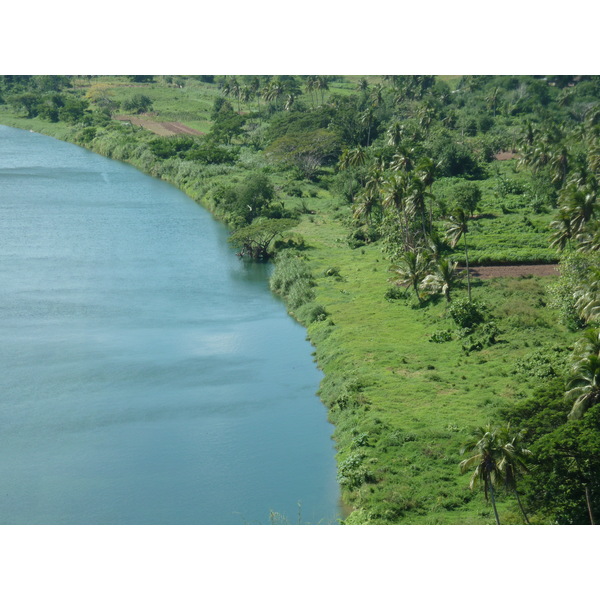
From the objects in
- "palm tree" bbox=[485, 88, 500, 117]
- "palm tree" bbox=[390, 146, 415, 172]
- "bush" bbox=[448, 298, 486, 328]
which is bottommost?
"bush" bbox=[448, 298, 486, 328]

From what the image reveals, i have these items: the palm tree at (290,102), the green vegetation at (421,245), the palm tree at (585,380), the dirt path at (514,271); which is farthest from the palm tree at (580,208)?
the palm tree at (290,102)

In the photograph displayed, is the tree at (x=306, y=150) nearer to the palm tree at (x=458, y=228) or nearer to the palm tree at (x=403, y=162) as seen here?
the palm tree at (x=403, y=162)

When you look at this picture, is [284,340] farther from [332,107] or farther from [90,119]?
[90,119]

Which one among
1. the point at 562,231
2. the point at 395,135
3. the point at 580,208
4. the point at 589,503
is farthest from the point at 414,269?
the point at 395,135

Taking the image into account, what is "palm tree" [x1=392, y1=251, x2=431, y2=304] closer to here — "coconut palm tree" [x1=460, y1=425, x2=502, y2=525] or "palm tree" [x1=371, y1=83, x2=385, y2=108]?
"coconut palm tree" [x1=460, y1=425, x2=502, y2=525]

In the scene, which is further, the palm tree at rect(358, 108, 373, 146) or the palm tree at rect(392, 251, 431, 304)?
the palm tree at rect(358, 108, 373, 146)

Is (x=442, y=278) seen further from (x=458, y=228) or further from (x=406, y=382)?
(x=406, y=382)

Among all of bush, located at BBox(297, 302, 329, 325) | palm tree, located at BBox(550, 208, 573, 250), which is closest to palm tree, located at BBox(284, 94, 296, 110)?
palm tree, located at BBox(550, 208, 573, 250)
